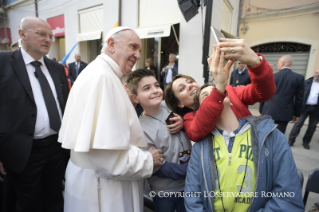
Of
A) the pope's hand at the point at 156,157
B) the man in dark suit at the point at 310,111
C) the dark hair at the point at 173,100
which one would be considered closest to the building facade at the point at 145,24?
the man in dark suit at the point at 310,111

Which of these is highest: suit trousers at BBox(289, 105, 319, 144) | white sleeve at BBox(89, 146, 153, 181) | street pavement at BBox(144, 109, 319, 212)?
white sleeve at BBox(89, 146, 153, 181)

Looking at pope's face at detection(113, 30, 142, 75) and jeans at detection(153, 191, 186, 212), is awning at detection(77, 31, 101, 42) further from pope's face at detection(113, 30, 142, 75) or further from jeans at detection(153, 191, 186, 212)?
jeans at detection(153, 191, 186, 212)

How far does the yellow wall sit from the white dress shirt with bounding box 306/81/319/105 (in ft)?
10.4

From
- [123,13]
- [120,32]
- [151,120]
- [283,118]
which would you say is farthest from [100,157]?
[123,13]

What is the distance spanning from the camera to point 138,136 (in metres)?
1.18

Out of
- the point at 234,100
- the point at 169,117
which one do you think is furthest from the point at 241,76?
the point at 169,117

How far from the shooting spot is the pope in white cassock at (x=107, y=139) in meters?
1.02

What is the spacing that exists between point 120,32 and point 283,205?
4.64ft

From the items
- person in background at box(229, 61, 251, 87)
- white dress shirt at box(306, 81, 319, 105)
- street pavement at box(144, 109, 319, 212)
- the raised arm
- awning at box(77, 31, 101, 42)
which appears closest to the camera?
the raised arm

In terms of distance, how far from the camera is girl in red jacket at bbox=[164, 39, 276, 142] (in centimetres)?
96

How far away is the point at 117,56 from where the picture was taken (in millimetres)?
1245

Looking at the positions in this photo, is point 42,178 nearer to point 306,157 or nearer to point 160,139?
point 160,139

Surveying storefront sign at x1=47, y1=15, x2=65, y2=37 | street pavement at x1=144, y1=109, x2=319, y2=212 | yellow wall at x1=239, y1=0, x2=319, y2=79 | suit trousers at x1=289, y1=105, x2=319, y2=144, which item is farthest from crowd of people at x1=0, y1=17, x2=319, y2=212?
storefront sign at x1=47, y1=15, x2=65, y2=37

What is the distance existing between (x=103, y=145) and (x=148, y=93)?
575 mm
